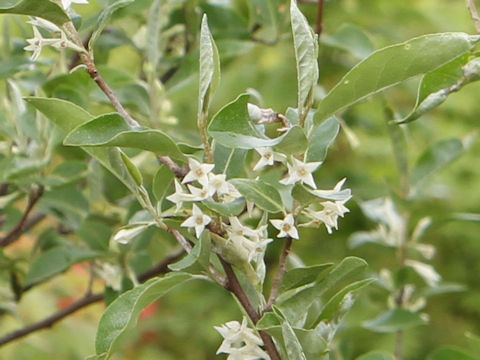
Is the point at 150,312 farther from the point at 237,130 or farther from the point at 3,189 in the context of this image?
the point at 237,130

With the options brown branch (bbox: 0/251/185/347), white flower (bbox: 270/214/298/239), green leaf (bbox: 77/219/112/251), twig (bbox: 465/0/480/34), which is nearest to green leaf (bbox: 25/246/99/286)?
green leaf (bbox: 77/219/112/251)

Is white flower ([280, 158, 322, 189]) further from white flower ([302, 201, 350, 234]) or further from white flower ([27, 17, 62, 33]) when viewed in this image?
white flower ([27, 17, 62, 33])

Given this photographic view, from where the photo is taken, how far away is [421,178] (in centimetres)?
123

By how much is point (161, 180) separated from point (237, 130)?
0.42ft

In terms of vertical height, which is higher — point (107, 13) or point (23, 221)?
point (107, 13)

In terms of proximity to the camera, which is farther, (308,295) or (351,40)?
(351,40)

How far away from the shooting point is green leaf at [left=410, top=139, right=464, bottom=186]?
1197 mm

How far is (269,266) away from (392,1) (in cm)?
107

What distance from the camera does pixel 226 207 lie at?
656 millimetres

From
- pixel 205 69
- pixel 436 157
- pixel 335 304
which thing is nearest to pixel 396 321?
pixel 436 157

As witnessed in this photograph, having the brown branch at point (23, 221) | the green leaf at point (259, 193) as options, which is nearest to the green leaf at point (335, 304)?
the green leaf at point (259, 193)

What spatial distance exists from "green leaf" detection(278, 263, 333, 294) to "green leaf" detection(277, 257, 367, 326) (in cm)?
1

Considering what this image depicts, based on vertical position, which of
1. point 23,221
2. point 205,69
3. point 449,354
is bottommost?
point 449,354

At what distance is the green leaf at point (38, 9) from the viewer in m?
0.64
